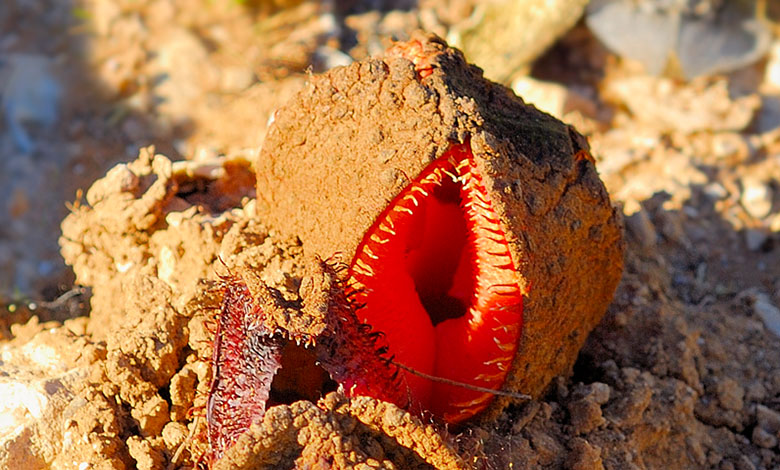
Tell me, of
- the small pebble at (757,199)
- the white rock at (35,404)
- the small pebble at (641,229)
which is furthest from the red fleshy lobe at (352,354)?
the small pebble at (757,199)

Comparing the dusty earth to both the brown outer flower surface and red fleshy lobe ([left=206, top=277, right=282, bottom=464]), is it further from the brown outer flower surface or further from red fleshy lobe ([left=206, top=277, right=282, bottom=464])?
the brown outer flower surface

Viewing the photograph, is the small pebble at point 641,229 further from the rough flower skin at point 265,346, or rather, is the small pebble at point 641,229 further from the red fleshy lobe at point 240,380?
the red fleshy lobe at point 240,380

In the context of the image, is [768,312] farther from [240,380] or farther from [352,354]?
[240,380]

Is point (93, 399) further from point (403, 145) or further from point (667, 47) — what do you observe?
point (667, 47)

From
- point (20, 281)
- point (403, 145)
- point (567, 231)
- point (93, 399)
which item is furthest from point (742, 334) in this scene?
point (20, 281)

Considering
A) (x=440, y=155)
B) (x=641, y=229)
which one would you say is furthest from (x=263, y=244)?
(x=641, y=229)
